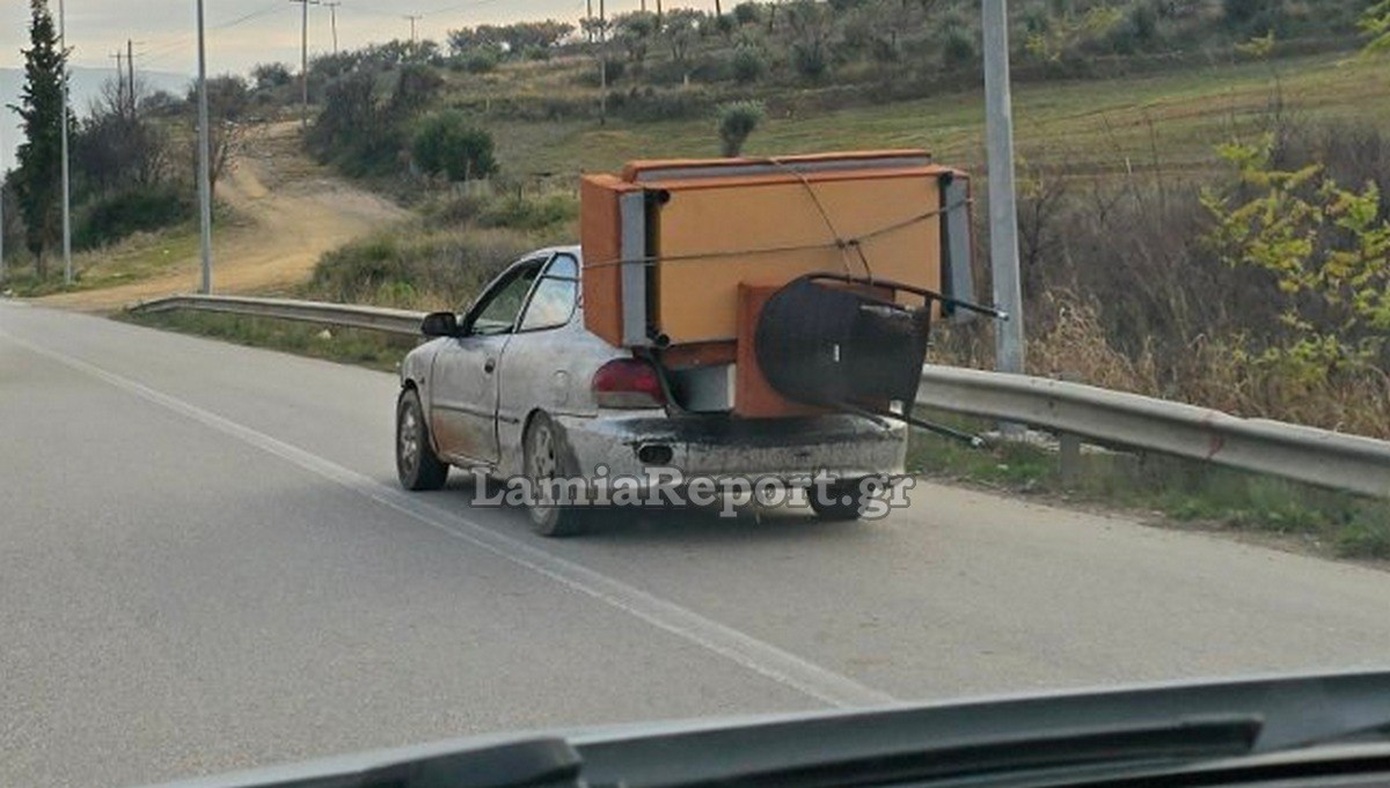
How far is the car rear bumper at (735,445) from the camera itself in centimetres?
998

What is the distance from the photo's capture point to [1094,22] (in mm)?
16188

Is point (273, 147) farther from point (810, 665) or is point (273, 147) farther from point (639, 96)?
point (810, 665)

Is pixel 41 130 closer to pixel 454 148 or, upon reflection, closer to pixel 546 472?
pixel 454 148

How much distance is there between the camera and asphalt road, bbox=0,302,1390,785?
6.78 metres

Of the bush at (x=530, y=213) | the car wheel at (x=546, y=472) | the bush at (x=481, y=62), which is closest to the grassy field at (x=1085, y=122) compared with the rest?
the bush at (x=530, y=213)

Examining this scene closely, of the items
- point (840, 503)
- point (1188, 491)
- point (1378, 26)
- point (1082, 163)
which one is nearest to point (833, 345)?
point (840, 503)

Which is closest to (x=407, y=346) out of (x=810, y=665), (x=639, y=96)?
(x=810, y=665)

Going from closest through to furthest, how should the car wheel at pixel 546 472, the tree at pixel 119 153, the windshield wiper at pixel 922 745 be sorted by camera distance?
the windshield wiper at pixel 922 745 → the car wheel at pixel 546 472 → the tree at pixel 119 153

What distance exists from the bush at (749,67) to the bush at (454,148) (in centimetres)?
973

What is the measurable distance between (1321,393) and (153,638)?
834cm

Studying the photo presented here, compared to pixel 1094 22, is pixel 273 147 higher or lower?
higher

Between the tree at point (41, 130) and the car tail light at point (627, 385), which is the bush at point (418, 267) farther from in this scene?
the tree at point (41, 130)

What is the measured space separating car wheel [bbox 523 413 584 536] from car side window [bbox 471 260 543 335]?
2.93 feet

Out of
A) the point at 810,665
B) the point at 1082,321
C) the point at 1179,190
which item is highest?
the point at 1179,190
